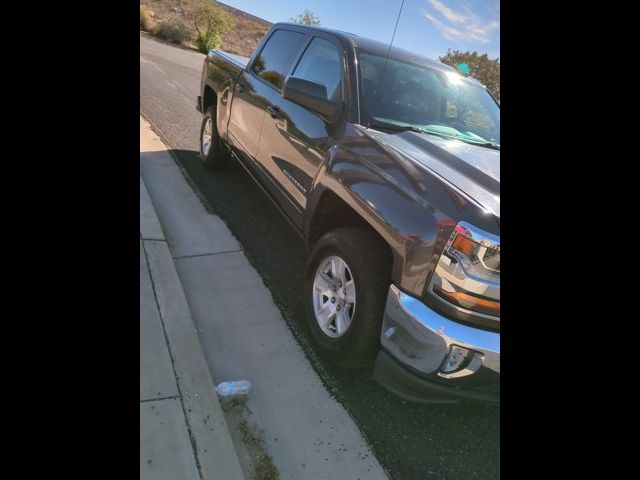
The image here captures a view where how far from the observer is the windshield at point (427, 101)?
3104mm

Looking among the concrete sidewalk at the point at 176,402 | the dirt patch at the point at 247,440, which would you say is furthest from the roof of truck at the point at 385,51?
the dirt patch at the point at 247,440

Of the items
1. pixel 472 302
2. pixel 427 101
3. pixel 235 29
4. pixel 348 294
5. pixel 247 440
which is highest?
pixel 235 29

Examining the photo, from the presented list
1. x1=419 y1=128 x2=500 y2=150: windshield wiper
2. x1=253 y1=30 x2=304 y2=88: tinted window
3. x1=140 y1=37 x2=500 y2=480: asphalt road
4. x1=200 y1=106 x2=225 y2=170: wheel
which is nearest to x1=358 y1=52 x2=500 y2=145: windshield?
x1=419 y1=128 x2=500 y2=150: windshield wiper

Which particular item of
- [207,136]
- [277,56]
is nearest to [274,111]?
[277,56]

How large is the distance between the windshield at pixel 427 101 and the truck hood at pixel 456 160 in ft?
0.80

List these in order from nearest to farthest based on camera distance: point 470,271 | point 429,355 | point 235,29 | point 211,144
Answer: point 470,271, point 429,355, point 235,29, point 211,144

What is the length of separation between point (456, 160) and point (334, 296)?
105 cm

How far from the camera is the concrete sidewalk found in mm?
2023

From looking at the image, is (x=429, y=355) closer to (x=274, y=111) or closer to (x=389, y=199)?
(x=389, y=199)

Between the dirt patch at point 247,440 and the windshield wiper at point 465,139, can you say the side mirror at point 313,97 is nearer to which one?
the windshield wiper at point 465,139

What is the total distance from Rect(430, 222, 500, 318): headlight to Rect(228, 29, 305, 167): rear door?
2.48 metres

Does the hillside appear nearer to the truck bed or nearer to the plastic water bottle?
the truck bed

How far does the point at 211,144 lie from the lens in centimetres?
544
